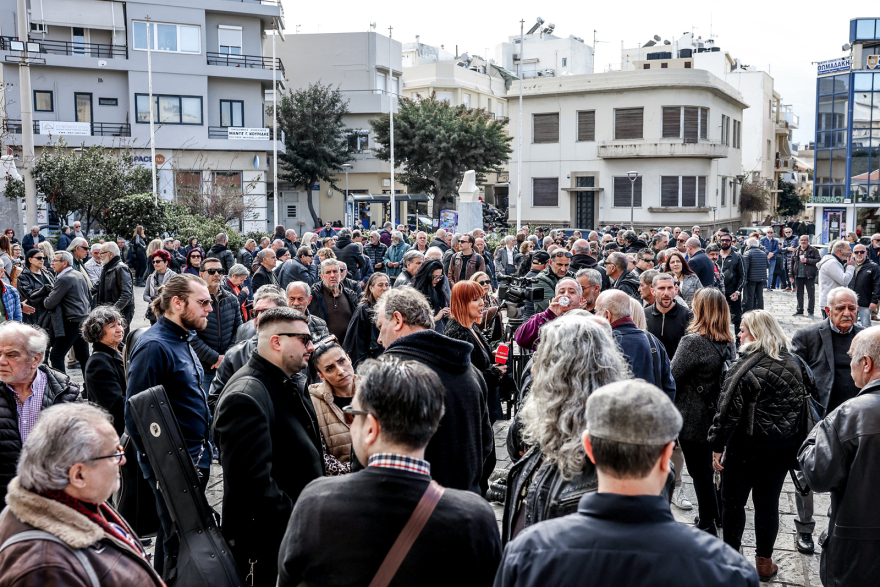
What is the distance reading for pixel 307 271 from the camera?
10852mm

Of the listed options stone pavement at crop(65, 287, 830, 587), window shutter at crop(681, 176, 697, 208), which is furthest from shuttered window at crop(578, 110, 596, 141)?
stone pavement at crop(65, 287, 830, 587)

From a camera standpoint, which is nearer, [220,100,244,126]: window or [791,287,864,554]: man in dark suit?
[791,287,864,554]: man in dark suit

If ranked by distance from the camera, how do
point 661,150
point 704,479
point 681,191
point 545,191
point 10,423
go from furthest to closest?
point 545,191 < point 681,191 < point 661,150 < point 704,479 < point 10,423

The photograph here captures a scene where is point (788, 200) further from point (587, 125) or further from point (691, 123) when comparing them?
point (587, 125)

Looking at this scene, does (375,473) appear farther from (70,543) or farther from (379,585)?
(70,543)

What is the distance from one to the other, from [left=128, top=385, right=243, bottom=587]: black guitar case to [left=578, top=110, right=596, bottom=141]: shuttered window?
4058 cm

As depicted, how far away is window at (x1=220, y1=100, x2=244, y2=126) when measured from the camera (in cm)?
3731

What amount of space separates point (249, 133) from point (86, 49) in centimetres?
797

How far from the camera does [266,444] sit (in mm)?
3422

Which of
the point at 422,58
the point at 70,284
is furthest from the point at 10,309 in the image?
the point at 422,58

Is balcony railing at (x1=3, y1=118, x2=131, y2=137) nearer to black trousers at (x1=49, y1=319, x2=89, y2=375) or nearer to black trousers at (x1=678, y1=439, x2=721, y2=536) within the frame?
black trousers at (x1=49, y1=319, x2=89, y2=375)

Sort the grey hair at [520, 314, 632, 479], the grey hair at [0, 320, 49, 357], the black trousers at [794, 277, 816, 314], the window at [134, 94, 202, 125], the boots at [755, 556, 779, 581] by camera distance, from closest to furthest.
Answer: the grey hair at [520, 314, 632, 479] < the grey hair at [0, 320, 49, 357] < the boots at [755, 556, 779, 581] < the black trousers at [794, 277, 816, 314] < the window at [134, 94, 202, 125]

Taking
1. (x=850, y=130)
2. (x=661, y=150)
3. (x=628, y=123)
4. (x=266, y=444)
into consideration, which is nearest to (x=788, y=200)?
(x=850, y=130)

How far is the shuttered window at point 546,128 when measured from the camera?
140ft
